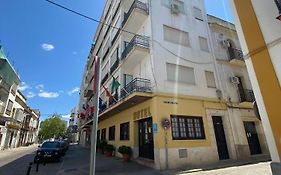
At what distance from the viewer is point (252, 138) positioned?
13875 mm

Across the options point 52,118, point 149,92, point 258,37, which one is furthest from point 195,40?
point 52,118

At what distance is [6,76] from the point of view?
1054 inches

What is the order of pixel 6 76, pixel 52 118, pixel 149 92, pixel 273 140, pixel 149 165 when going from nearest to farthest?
pixel 273 140 < pixel 149 165 < pixel 149 92 < pixel 6 76 < pixel 52 118

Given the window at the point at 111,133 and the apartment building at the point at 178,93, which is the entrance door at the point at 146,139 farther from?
the window at the point at 111,133

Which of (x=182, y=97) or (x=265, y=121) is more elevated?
(x=182, y=97)

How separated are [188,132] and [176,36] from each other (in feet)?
24.4

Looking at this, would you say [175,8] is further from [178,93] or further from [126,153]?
[126,153]

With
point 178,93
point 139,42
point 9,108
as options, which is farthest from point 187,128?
point 9,108

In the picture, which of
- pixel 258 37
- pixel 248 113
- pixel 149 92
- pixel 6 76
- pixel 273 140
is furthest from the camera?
pixel 6 76

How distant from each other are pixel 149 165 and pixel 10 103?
99.0ft

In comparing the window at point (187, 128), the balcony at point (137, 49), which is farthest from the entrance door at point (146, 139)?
the balcony at point (137, 49)

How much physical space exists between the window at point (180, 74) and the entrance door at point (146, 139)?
11.1ft

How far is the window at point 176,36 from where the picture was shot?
13.5 metres

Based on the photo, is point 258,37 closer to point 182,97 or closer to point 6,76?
point 182,97
